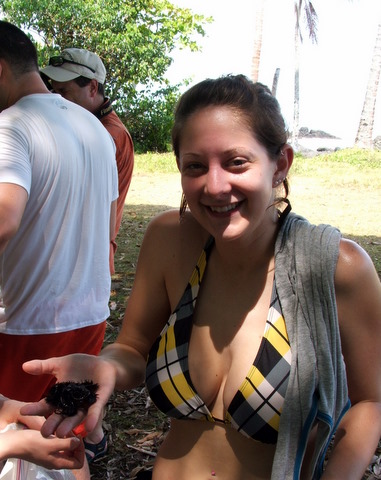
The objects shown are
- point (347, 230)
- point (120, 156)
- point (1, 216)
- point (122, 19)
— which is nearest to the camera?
point (1, 216)

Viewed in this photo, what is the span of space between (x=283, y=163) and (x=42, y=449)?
1.28m

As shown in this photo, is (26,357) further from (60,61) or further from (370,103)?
(370,103)

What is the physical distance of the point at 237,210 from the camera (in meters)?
1.85

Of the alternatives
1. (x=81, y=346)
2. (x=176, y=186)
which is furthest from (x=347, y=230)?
(x=81, y=346)

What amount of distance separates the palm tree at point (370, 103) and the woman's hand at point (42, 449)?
20.2 metres

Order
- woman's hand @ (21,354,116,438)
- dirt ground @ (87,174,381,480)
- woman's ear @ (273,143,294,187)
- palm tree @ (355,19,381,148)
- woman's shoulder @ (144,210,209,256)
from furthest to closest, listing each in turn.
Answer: palm tree @ (355,19,381,148) < dirt ground @ (87,174,381,480) < woman's shoulder @ (144,210,209,256) < woman's ear @ (273,143,294,187) < woman's hand @ (21,354,116,438)

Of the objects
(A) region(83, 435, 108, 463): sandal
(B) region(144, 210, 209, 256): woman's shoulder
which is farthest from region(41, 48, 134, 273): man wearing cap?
(B) region(144, 210, 209, 256): woman's shoulder

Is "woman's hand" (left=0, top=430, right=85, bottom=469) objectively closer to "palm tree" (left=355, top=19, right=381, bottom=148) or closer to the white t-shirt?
the white t-shirt

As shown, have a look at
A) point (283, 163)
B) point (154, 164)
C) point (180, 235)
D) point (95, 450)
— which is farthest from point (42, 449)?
point (154, 164)

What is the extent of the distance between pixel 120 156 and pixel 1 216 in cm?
268

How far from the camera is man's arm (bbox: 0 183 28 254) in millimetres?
2262

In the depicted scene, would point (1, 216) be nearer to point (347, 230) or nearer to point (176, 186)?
point (347, 230)

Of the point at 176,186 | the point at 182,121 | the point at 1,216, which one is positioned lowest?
the point at 176,186

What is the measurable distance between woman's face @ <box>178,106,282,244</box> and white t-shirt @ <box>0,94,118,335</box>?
3.02 ft
